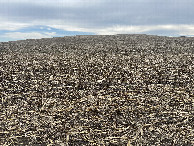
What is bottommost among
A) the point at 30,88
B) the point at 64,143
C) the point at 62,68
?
the point at 64,143

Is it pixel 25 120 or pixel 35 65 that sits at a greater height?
pixel 35 65

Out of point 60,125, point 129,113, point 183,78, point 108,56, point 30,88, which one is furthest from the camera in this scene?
point 108,56

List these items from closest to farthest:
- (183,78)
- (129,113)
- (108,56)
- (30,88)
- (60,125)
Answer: (60,125)
(129,113)
(30,88)
(183,78)
(108,56)

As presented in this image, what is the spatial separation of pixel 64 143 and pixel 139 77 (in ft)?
20.6

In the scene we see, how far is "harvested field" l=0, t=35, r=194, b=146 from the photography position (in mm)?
7637

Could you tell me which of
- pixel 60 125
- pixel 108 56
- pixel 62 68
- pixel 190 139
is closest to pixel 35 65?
pixel 62 68

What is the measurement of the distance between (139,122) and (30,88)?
622 cm

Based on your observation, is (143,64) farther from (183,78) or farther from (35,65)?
(35,65)

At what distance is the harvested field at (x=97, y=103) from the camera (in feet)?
25.1

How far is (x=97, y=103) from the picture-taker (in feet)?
30.6

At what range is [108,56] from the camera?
53.1ft

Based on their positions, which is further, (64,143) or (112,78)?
(112,78)

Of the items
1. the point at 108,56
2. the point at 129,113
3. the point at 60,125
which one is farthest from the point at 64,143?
the point at 108,56

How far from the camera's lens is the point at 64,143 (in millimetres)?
7328
